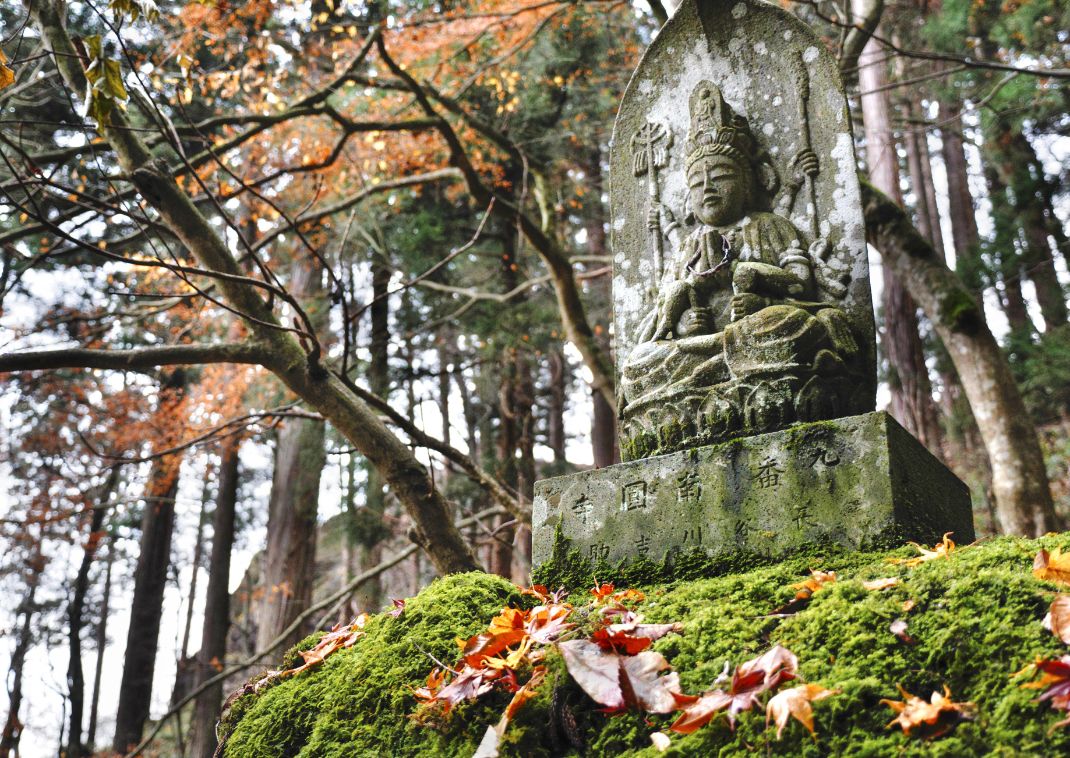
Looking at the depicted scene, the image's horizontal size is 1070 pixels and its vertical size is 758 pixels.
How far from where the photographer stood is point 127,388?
14297 mm

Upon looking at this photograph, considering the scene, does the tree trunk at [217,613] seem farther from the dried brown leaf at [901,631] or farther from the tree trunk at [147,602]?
the dried brown leaf at [901,631]

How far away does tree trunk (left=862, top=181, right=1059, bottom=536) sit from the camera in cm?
618

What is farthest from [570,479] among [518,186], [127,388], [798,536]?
[127,388]

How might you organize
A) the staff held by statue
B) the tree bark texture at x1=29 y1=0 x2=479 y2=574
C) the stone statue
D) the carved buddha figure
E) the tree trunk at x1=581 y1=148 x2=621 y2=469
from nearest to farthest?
the stone statue → the carved buddha figure → the staff held by statue → the tree bark texture at x1=29 y1=0 x2=479 y2=574 → the tree trunk at x1=581 y1=148 x2=621 y2=469

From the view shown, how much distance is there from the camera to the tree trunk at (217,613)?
10.5m

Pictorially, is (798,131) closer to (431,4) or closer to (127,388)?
(431,4)

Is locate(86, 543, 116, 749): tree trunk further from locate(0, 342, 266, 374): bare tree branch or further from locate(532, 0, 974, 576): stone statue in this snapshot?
locate(532, 0, 974, 576): stone statue

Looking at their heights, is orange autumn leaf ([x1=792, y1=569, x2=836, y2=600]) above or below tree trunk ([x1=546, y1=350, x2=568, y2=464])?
below

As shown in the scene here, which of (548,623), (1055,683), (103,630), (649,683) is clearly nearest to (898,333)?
(548,623)

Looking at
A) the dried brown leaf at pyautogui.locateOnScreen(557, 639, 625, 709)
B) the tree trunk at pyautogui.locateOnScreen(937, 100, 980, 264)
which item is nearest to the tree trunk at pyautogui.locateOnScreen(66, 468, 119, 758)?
the dried brown leaf at pyautogui.locateOnScreen(557, 639, 625, 709)

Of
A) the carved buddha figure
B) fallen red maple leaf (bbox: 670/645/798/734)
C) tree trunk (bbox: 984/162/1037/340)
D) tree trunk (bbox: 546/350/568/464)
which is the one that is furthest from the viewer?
tree trunk (bbox: 546/350/568/464)

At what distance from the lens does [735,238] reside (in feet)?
13.2

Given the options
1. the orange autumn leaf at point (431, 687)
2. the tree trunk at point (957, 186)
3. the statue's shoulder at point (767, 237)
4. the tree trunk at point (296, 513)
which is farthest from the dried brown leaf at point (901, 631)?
the tree trunk at point (957, 186)

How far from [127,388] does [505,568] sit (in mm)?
8017
